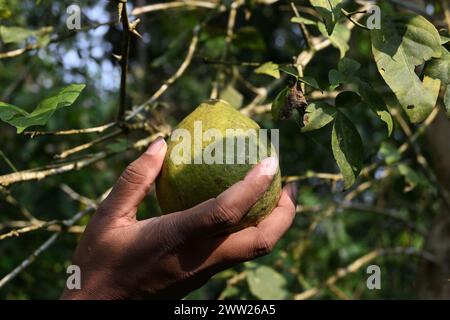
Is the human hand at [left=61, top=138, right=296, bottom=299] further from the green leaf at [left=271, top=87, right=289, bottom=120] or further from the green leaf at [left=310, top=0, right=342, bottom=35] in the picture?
the green leaf at [left=310, top=0, right=342, bottom=35]

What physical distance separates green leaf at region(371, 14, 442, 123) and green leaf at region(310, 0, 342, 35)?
14 cm

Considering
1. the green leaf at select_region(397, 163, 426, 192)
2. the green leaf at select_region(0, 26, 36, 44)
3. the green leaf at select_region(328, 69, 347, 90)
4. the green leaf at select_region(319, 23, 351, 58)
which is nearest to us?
the green leaf at select_region(328, 69, 347, 90)

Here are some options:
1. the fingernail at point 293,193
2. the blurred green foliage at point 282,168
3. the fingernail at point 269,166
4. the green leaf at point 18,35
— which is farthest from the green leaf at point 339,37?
the green leaf at point 18,35

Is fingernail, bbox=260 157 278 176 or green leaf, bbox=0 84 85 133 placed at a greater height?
green leaf, bbox=0 84 85 133

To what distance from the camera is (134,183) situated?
4.51 feet

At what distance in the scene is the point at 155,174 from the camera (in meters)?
1.39

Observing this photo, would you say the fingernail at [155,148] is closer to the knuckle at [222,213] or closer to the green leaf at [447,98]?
the knuckle at [222,213]

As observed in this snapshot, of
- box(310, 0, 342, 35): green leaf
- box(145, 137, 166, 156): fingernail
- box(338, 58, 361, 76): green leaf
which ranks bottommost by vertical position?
box(145, 137, 166, 156): fingernail

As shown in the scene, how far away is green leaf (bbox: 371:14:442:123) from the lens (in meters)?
1.24

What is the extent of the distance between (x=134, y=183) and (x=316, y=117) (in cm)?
47

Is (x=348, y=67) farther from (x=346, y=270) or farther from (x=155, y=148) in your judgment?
(x=346, y=270)

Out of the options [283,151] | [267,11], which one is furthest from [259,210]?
[267,11]

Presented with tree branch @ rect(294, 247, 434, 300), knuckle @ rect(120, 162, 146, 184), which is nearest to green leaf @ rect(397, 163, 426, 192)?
tree branch @ rect(294, 247, 434, 300)

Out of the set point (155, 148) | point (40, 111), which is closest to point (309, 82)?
point (155, 148)
